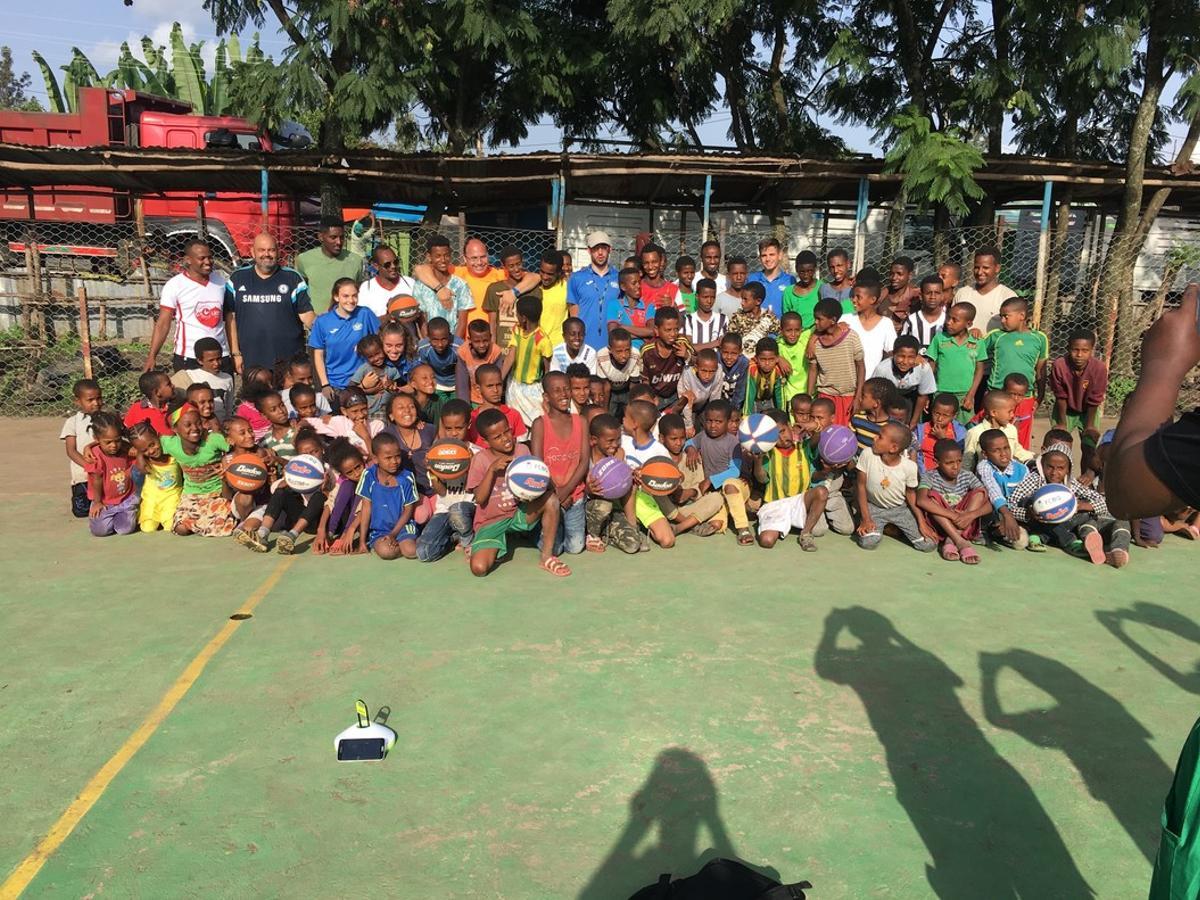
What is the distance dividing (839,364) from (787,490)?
1.16 meters

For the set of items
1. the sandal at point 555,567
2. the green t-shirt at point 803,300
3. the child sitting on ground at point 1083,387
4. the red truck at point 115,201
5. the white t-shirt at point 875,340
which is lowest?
the sandal at point 555,567

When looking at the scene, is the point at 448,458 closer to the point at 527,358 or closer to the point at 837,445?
the point at 527,358

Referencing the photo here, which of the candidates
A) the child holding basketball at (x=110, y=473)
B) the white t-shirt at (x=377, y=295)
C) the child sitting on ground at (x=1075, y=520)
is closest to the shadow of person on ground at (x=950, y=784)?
the child sitting on ground at (x=1075, y=520)

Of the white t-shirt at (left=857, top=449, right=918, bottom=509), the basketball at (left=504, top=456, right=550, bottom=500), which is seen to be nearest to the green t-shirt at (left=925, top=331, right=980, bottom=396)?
the white t-shirt at (left=857, top=449, right=918, bottom=509)

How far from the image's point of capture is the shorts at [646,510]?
611cm

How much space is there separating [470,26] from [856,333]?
921cm

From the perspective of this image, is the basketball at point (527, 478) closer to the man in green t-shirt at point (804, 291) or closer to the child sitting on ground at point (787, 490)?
the child sitting on ground at point (787, 490)

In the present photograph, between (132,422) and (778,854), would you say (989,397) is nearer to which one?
(778,854)

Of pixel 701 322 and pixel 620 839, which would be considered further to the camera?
pixel 701 322

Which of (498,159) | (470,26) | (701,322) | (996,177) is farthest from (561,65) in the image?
(701,322)

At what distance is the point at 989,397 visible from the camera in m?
6.51

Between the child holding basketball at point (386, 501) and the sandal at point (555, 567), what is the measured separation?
0.87 m

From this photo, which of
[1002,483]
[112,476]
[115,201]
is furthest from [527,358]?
[115,201]

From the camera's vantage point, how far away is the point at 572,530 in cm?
587
